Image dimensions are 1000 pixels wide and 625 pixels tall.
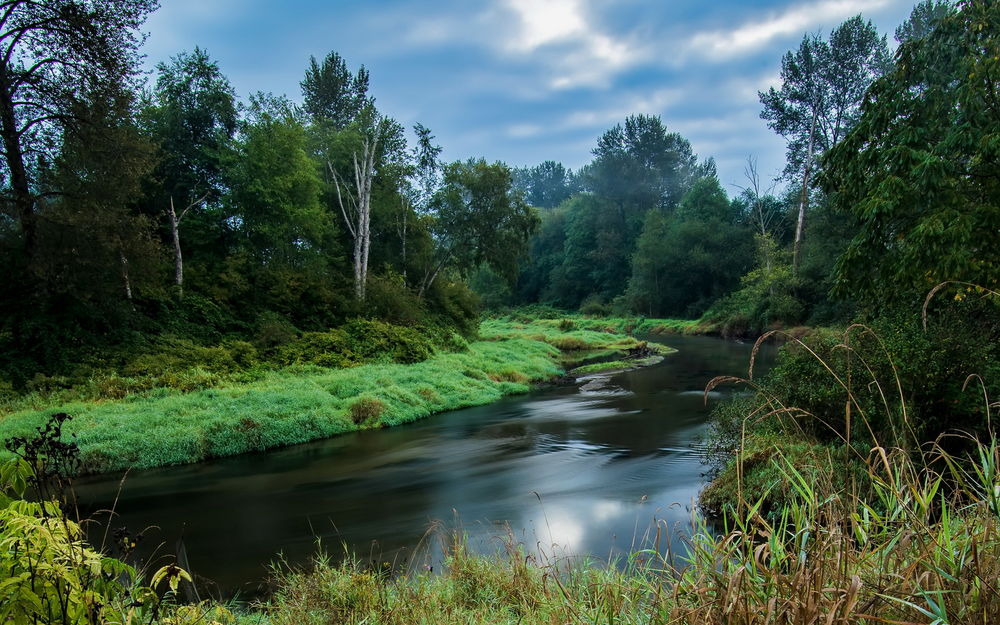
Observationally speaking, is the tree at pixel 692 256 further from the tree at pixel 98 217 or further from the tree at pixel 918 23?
the tree at pixel 98 217

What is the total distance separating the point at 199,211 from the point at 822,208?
32.4 meters

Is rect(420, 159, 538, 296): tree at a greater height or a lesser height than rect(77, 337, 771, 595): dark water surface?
greater

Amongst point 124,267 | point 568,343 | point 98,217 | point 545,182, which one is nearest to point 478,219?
point 568,343

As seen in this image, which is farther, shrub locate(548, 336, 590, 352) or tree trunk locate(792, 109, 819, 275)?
tree trunk locate(792, 109, 819, 275)

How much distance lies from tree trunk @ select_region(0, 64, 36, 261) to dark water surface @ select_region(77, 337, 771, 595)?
8.14 metres

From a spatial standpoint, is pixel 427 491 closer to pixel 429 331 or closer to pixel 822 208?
pixel 429 331

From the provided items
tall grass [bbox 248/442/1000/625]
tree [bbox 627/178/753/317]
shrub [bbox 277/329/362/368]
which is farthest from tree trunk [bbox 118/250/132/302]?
tree [bbox 627/178/753/317]

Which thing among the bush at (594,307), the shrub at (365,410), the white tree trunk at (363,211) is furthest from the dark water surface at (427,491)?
the bush at (594,307)

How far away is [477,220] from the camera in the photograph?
29.0 meters

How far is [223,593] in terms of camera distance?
567 centimetres

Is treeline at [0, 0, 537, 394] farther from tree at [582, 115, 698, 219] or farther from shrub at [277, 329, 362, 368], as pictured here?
tree at [582, 115, 698, 219]

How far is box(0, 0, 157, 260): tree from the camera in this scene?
13.6 m

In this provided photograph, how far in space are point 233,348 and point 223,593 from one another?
1245 centimetres

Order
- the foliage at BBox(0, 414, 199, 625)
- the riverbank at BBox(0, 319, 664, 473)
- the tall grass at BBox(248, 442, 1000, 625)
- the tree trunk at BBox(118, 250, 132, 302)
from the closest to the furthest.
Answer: the tall grass at BBox(248, 442, 1000, 625)
the foliage at BBox(0, 414, 199, 625)
the riverbank at BBox(0, 319, 664, 473)
the tree trunk at BBox(118, 250, 132, 302)
